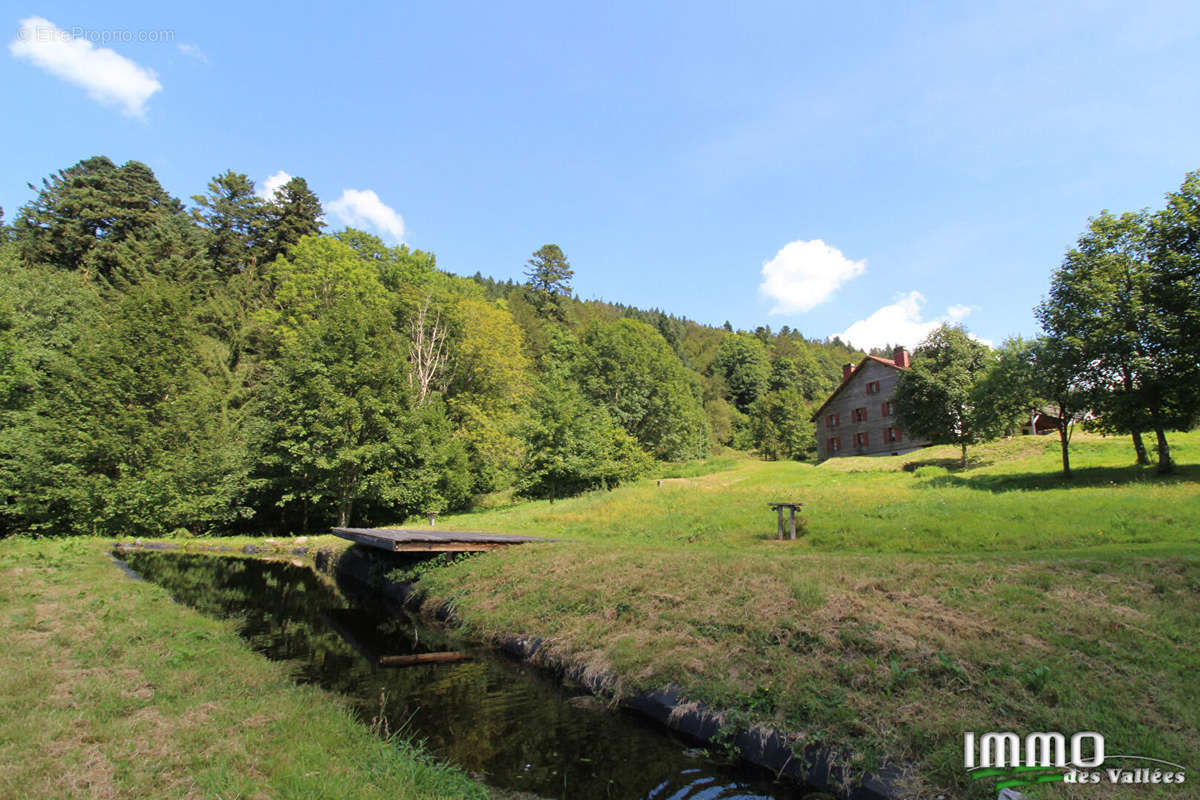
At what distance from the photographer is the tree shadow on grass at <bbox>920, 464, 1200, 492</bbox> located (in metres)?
21.8

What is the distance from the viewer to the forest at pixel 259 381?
93.0 feet

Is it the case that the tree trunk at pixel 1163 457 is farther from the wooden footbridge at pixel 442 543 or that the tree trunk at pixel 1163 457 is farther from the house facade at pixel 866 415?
the house facade at pixel 866 415

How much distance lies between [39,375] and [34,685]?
31131 mm

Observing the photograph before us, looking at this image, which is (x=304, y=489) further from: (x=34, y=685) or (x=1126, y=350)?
(x=1126, y=350)

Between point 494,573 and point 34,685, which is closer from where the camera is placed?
point 34,685

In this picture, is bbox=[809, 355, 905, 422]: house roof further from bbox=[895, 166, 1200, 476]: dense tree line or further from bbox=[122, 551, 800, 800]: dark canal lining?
bbox=[122, 551, 800, 800]: dark canal lining

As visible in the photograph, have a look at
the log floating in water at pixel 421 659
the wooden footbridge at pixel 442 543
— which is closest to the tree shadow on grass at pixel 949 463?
the wooden footbridge at pixel 442 543

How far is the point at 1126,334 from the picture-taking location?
22828mm

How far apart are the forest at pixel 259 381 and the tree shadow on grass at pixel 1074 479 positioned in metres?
21.2

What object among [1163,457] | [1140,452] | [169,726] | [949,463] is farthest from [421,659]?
[949,463]

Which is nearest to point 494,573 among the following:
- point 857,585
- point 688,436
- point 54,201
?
point 857,585

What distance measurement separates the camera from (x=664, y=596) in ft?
33.3

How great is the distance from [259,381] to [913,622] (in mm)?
42384

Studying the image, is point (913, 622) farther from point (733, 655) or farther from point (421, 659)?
point (421, 659)
